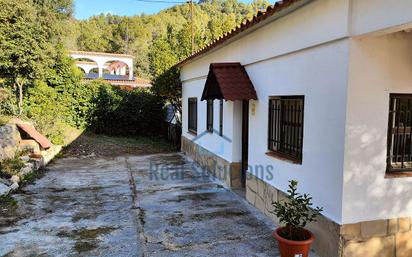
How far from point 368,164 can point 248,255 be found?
2.08 m

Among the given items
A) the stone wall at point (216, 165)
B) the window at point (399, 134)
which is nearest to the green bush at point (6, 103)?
the stone wall at point (216, 165)

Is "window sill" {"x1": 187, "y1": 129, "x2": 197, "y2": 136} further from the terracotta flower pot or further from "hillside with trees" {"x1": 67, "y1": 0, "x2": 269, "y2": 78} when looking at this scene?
"hillside with trees" {"x1": 67, "y1": 0, "x2": 269, "y2": 78}

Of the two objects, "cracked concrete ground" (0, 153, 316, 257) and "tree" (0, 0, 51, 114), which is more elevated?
"tree" (0, 0, 51, 114)

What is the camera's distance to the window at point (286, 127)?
5.58 m

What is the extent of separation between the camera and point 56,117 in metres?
15.8

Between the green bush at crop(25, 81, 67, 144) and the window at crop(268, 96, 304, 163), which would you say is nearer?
the window at crop(268, 96, 304, 163)

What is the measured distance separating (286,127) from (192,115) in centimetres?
736

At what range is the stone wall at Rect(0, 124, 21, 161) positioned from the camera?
32.2 feet

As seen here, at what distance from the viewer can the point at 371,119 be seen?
4250 mm

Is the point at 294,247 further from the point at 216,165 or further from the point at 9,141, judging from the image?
the point at 9,141

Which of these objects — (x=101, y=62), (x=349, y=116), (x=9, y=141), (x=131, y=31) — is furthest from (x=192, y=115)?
(x=131, y=31)

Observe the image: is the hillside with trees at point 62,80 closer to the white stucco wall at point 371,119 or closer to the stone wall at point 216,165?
the stone wall at point 216,165

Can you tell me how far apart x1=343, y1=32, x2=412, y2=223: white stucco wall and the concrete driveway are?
154 cm

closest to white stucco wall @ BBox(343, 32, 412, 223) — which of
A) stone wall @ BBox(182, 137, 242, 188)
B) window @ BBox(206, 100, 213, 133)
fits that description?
stone wall @ BBox(182, 137, 242, 188)
